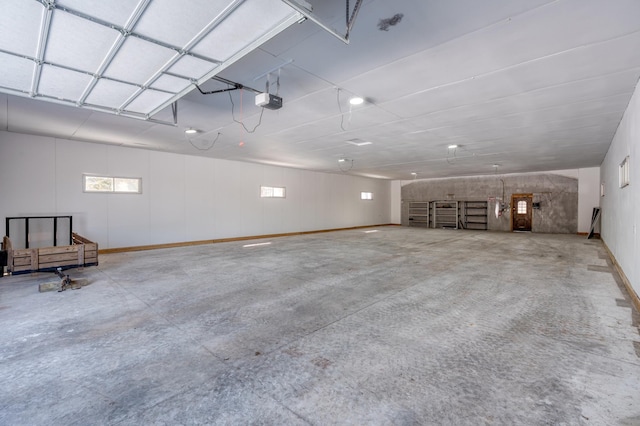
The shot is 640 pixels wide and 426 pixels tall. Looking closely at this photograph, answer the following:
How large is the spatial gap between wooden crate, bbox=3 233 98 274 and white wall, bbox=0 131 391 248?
2173 millimetres

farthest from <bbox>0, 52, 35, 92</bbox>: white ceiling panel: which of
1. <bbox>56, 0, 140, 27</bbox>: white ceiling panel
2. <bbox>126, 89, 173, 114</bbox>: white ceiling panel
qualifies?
<bbox>56, 0, 140, 27</bbox>: white ceiling panel

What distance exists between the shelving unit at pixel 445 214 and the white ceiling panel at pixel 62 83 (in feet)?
50.1

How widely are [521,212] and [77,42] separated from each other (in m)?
17.0

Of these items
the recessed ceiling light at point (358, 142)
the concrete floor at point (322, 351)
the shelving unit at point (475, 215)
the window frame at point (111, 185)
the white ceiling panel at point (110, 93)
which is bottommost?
the concrete floor at point (322, 351)

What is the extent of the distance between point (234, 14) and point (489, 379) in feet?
10.1

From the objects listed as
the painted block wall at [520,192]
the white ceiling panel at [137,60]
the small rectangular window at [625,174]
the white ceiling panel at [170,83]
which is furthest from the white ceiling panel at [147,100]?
the painted block wall at [520,192]

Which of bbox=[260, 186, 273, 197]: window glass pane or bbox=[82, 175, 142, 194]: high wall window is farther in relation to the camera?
bbox=[260, 186, 273, 197]: window glass pane

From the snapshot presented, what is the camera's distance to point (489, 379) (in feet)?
6.59

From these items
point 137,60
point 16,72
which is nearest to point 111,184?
point 16,72

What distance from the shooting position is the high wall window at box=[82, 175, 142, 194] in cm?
733

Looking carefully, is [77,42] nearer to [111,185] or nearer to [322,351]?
[322,351]

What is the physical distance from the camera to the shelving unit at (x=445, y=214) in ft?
49.6

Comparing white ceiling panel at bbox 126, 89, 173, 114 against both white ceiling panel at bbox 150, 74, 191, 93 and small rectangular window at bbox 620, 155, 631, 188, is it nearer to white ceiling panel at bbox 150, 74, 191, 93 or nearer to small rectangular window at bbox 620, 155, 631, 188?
white ceiling panel at bbox 150, 74, 191, 93

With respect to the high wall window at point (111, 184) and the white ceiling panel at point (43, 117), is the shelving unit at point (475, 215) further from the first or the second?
the white ceiling panel at point (43, 117)
